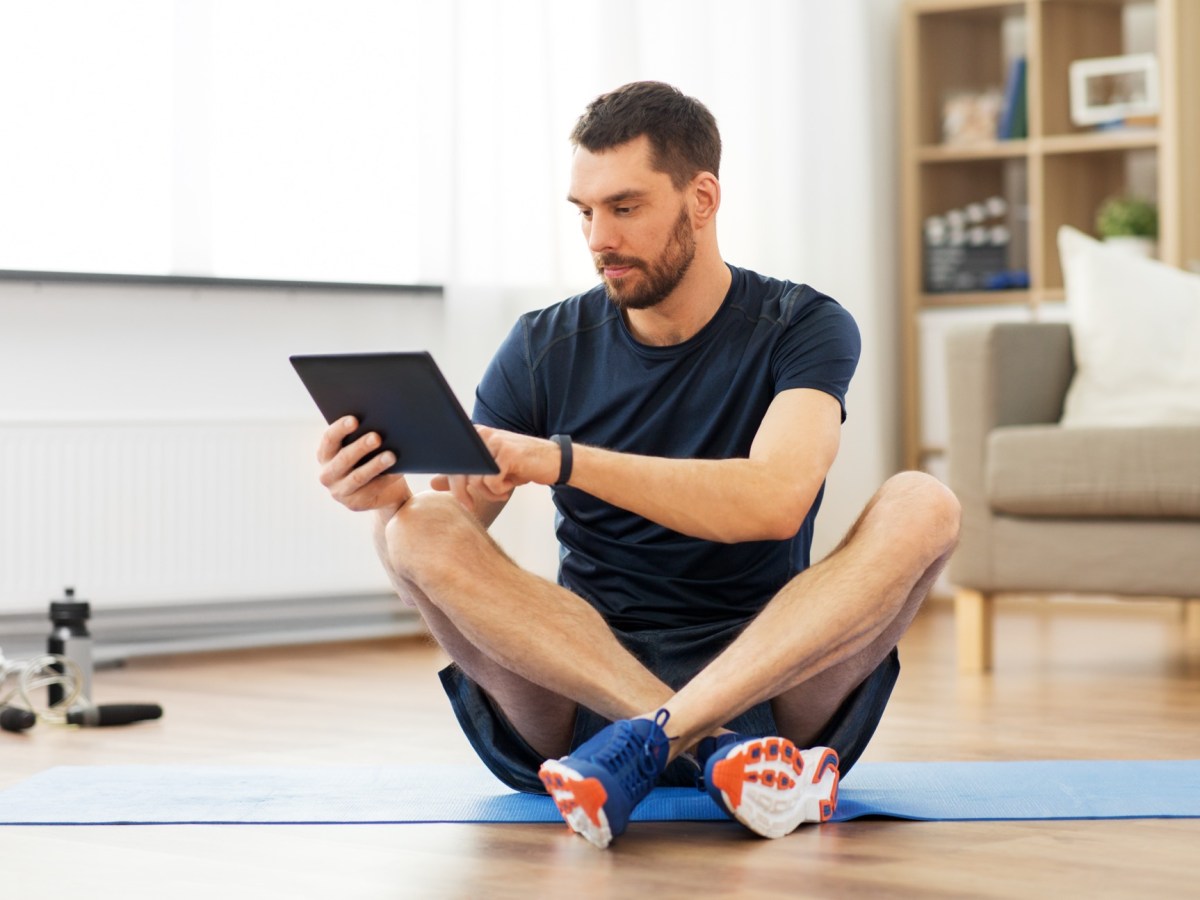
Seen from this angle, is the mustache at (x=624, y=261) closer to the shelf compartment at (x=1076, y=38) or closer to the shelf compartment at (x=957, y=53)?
the shelf compartment at (x=1076, y=38)

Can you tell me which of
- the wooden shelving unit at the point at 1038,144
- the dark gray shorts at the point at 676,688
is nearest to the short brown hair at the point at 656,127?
the dark gray shorts at the point at 676,688

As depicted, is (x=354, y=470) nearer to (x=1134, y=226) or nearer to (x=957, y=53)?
(x=1134, y=226)

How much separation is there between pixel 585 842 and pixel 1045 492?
1.63 meters

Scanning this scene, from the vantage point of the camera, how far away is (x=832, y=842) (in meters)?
1.76

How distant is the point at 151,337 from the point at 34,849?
2081 millimetres

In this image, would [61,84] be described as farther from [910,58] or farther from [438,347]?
[910,58]

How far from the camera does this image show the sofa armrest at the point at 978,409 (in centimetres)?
325

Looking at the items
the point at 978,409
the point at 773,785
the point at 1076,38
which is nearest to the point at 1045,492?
the point at 978,409

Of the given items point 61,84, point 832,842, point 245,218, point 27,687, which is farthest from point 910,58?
point 832,842

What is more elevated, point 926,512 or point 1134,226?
point 1134,226

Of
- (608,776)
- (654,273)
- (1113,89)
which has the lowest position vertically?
(608,776)

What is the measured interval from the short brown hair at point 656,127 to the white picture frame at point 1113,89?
2.77 metres

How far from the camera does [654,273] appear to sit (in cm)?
199

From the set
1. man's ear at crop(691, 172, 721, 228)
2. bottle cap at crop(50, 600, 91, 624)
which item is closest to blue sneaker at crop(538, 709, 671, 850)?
man's ear at crop(691, 172, 721, 228)
